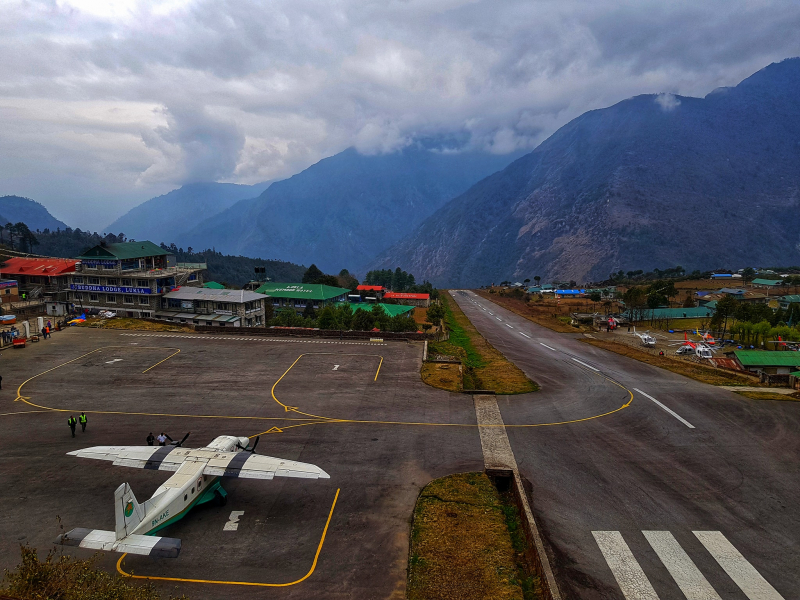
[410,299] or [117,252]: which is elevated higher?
[117,252]

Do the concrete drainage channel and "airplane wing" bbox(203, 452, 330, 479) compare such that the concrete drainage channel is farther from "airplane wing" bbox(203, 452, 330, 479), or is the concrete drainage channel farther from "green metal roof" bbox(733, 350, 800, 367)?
"green metal roof" bbox(733, 350, 800, 367)

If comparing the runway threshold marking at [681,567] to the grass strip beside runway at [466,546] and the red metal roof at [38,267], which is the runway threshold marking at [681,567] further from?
the red metal roof at [38,267]

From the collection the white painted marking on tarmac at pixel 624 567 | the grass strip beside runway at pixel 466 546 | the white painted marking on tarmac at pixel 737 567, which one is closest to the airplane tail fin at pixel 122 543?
the grass strip beside runway at pixel 466 546

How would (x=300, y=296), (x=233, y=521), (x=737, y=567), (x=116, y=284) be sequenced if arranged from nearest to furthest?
(x=737, y=567)
(x=233, y=521)
(x=116, y=284)
(x=300, y=296)

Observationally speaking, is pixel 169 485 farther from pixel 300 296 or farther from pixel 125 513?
pixel 300 296

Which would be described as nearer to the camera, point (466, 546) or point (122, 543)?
point (122, 543)

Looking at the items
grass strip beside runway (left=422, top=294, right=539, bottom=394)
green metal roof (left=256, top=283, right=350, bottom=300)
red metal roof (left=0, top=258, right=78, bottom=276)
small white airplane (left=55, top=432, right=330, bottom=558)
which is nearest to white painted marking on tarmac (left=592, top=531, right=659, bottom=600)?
small white airplane (left=55, top=432, right=330, bottom=558)

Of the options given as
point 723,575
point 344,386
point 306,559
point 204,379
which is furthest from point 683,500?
point 204,379

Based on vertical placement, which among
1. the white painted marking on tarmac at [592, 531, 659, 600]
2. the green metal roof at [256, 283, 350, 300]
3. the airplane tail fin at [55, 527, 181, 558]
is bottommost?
the white painted marking on tarmac at [592, 531, 659, 600]

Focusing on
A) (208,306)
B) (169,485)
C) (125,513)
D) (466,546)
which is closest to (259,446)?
(169,485)
